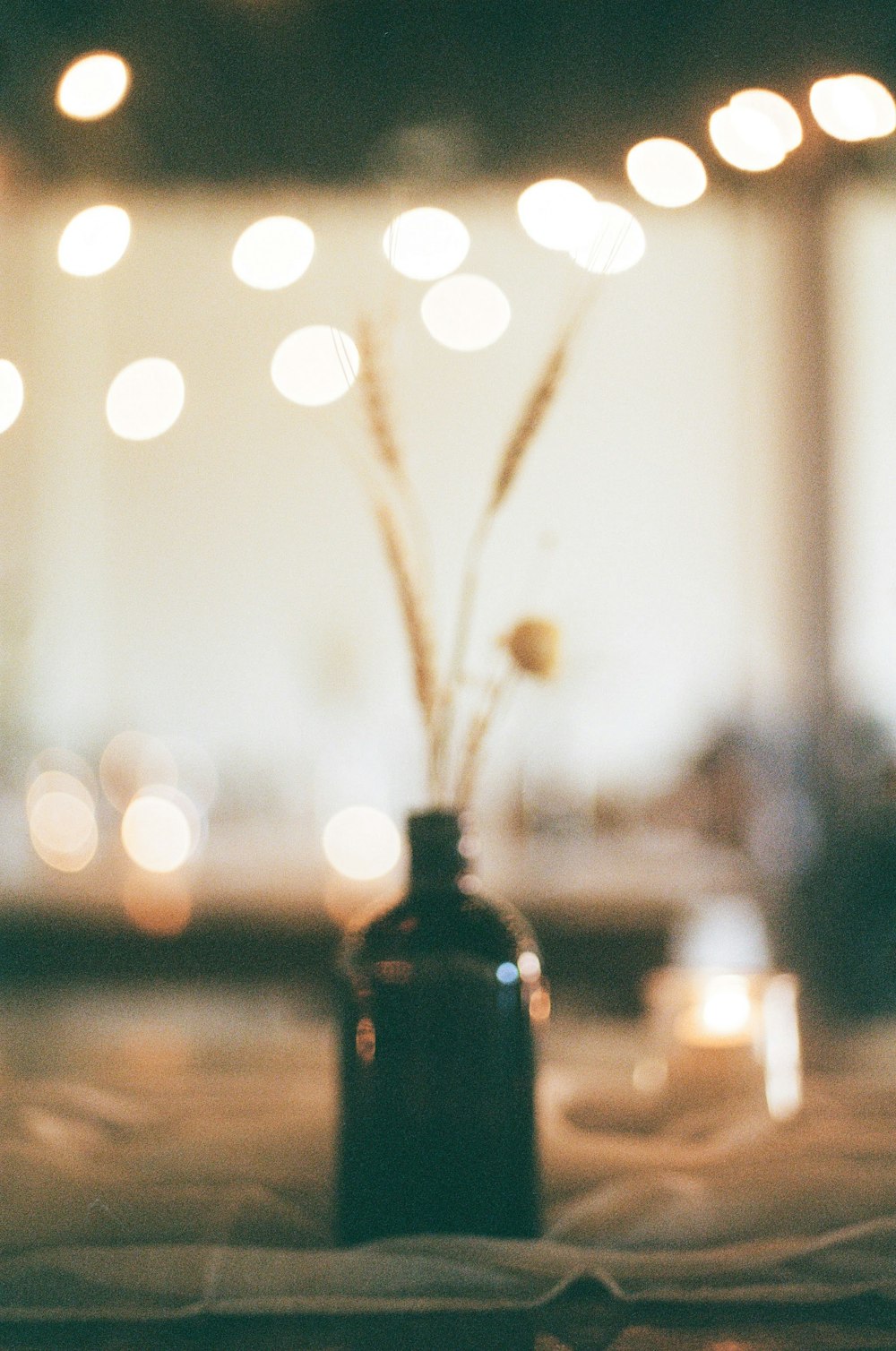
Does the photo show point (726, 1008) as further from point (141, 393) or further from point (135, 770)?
point (135, 770)

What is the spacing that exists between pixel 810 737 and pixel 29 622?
186 centimetres

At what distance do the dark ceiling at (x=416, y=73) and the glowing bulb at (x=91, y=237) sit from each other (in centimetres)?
42

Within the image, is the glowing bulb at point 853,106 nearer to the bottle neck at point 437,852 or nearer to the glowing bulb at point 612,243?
the glowing bulb at point 612,243

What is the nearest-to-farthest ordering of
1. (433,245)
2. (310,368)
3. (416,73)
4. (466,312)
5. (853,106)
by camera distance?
(853,106)
(310,368)
(433,245)
(466,312)
(416,73)

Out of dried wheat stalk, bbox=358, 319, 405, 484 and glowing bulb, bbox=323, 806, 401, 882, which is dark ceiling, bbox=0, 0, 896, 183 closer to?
dried wheat stalk, bbox=358, 319, 405, 484

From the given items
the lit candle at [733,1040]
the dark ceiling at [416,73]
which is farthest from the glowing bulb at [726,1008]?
the dark ceiling at [416,73]

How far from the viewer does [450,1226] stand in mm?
561

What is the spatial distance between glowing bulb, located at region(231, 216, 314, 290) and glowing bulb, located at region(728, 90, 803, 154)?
336 mm

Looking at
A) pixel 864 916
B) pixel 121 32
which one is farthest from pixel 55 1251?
pixel 864 916

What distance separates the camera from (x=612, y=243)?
0.67 meters

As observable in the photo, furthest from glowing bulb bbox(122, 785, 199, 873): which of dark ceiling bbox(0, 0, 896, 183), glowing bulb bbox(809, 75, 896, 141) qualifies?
glowing bulb bbox(809, 75, 896, 141)

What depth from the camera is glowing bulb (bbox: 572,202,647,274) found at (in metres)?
0.65

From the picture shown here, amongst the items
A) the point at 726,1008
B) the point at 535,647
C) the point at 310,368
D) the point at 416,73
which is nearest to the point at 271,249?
the point at 310,368

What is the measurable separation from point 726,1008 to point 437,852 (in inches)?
12.1
